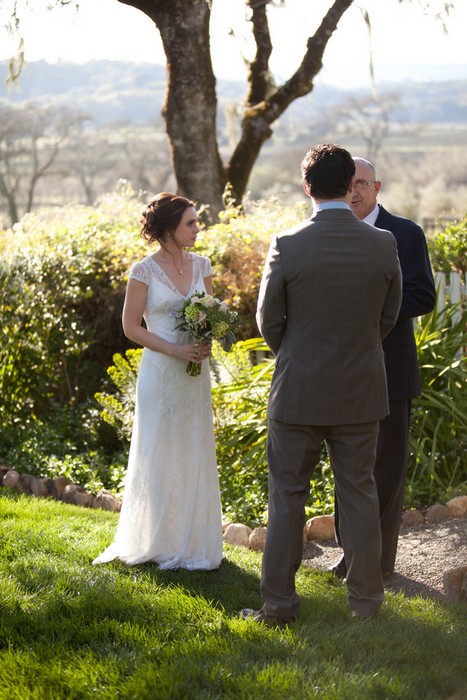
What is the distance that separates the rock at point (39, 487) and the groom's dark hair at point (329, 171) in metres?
4.13

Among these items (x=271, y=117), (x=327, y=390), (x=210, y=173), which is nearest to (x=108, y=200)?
(x=210, y=173)

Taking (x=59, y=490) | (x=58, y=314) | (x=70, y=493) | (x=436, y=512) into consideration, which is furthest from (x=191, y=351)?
(x=58, y=314)

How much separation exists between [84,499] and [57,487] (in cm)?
33

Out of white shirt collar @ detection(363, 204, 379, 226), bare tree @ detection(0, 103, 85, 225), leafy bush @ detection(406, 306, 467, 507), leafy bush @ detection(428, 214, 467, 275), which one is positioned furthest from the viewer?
bare tree @ detection(0, 103, 85, 225)

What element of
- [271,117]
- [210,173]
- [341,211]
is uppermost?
[271,117]

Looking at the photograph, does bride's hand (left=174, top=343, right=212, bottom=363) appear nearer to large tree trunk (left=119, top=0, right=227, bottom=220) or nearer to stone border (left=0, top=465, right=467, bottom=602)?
stone border (left=0, top=465, right=467, bottom=602)

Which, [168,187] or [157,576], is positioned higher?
[168,187]

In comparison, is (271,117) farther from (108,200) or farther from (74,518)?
(74,518)

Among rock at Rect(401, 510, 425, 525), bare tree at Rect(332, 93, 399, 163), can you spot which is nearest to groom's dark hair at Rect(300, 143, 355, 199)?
rock at Rect(401, 510, 425, 525)

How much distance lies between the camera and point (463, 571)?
4.70m

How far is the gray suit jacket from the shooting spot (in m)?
3.90

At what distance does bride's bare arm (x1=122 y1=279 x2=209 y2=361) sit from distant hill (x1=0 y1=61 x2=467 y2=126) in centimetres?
11765

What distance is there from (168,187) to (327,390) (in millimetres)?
67895

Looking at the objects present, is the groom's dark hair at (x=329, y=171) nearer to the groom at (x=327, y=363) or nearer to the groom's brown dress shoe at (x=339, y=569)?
the groom at (x=327, y=363)
